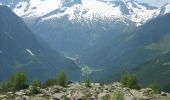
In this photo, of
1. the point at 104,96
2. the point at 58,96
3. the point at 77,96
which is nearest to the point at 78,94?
the point at 77,96

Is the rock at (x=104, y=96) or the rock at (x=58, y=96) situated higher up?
the rock at (x=58, y=96)

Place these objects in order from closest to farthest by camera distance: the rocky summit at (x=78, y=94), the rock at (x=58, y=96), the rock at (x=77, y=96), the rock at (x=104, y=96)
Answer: the rock at (x=104, y=96) < the rock at (x=77, y=96) < the rocky summit at (x=78, y=94) < the rock at (x=58, y=96)

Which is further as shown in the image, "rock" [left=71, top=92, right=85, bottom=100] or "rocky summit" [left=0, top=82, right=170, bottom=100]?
"rocky summit" [left=0, top=82, right=170, bottom=100]

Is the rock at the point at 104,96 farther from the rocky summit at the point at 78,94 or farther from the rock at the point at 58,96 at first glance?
the rock at the point at 58,96

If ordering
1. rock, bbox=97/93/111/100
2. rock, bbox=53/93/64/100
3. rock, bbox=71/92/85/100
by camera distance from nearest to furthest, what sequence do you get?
rock, bbox=97/93/111/100 < rock, bbox=71/92/85/100 < rock, bbox=53/93/64/100

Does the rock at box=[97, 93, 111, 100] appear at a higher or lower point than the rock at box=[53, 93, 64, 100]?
lower

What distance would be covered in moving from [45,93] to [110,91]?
815 cm

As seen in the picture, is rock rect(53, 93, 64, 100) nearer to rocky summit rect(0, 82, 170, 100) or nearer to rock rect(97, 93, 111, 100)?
rocky summit rect(0, 82, 170, 100)

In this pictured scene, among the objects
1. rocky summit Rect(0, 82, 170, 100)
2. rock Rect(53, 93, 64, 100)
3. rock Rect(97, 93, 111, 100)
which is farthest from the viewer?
Answer: rock Rect(53, 93, 64, 100)

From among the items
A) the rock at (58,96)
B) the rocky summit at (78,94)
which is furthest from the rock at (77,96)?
the rock at (58,96)

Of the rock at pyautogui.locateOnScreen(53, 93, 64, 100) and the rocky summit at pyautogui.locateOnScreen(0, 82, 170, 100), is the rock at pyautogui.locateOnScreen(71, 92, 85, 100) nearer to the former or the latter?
the rocky summit at pyautogui.locateOnScreen(0, 82, 170, 100)

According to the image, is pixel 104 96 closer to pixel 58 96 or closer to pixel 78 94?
pixel 78 94

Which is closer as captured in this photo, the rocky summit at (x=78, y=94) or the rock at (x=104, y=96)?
the rock at (x=104, y=96)

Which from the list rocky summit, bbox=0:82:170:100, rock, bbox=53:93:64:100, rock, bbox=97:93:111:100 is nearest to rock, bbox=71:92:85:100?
rocky summit, bbox=0:82:170:100
